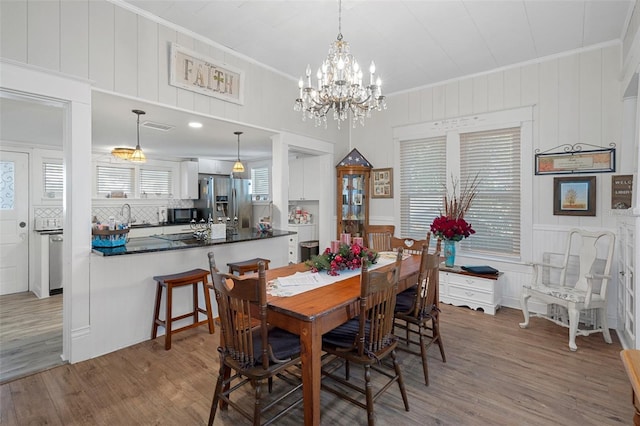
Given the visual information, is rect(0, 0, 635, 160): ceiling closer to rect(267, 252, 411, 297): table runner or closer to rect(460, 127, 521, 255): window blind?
rect(460, 127, 521, 255): window blind

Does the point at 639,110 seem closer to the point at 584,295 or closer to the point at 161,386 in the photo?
the point at 584,295

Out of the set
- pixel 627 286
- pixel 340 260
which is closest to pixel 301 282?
pixel 340 260

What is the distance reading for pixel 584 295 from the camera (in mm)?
2988

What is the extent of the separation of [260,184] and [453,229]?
4944 mm

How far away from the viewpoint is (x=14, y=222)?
15.2ft

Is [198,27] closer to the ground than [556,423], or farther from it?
farther from it

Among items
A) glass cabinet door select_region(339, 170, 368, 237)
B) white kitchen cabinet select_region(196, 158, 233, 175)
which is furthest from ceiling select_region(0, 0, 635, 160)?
white kitchen cabinet select_region(196, 158, 233, 175)

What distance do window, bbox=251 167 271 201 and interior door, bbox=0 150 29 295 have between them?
4130mm

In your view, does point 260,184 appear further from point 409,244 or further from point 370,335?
point 370,335

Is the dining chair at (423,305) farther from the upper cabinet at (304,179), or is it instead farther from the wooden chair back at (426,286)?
the upper cabinet at (304,179)

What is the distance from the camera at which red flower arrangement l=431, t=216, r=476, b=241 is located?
3.99 metres

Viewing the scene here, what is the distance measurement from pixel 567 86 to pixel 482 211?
170cm

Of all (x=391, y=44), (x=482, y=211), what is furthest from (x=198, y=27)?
(x=482, y=211)

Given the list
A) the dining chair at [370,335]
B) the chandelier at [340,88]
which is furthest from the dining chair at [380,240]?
the dining chair at [370,335]
